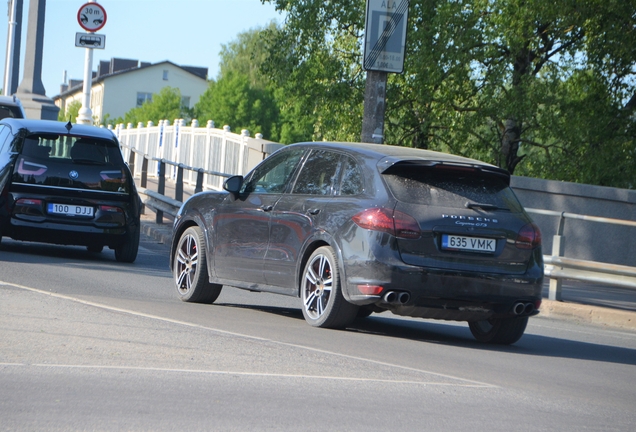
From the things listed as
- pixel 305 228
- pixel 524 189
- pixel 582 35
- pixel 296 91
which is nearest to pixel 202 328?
pixel 305 228

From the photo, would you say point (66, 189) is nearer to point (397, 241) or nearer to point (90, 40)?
point (397, 241)

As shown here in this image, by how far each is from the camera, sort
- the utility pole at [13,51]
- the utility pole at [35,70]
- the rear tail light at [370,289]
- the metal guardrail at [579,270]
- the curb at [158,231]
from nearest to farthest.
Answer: the rear tail light at [370,289] → the metal guardrail at [579,270] → the curb at [158,231] → the utility pole at [35,70] → the utility pole at [13,51]

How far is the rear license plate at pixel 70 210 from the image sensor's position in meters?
13.4

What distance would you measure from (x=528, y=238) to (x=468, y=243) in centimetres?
58

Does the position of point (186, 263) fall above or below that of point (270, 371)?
above

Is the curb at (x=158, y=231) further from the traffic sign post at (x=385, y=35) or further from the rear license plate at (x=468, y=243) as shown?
the rear license plate at (x=468, y=243)

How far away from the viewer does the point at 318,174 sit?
929 centimetres

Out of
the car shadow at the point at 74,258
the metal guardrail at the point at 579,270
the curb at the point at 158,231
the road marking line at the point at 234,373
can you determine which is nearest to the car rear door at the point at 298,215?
the road marking line at the point at 234,373

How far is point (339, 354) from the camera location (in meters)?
7.50

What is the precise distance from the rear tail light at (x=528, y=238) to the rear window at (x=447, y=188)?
189 millimetres

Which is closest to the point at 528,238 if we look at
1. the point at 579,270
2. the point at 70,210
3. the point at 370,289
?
the point at 370,289

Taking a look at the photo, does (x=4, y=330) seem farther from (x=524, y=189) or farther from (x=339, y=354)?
(x=524, y=189)

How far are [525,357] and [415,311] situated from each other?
2.99ft

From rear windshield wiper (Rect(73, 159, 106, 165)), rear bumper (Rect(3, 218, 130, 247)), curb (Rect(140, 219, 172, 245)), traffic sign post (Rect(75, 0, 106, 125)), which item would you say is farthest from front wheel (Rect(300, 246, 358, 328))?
traffic sign post (Rect(75, 0, 106, 125))
